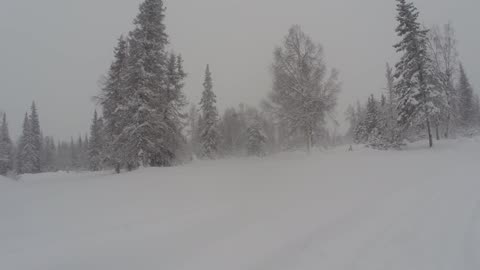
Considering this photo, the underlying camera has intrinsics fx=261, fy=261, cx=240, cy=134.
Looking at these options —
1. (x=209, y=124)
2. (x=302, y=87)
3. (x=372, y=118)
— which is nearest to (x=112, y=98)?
(x=209, y=124)

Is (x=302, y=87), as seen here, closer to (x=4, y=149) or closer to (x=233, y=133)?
(x=233, y=133)

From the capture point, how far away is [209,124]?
3491 centimetres

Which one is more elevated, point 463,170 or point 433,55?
point 433,55

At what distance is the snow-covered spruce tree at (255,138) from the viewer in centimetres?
3976

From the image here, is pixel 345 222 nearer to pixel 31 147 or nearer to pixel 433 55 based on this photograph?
pixel 433 55

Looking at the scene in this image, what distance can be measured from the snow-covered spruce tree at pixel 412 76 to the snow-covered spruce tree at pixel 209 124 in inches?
828

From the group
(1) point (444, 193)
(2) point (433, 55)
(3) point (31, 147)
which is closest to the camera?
(1) point (444, 193)

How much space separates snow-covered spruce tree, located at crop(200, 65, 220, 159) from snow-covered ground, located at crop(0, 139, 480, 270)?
24.6m

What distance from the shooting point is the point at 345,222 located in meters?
5.82

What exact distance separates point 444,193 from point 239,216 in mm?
6595

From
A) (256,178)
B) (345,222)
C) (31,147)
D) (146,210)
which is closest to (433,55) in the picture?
(256,178)

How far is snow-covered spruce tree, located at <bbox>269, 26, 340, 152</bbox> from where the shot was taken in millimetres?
21469

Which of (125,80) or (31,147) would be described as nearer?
(125,80)

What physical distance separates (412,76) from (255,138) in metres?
22.1
